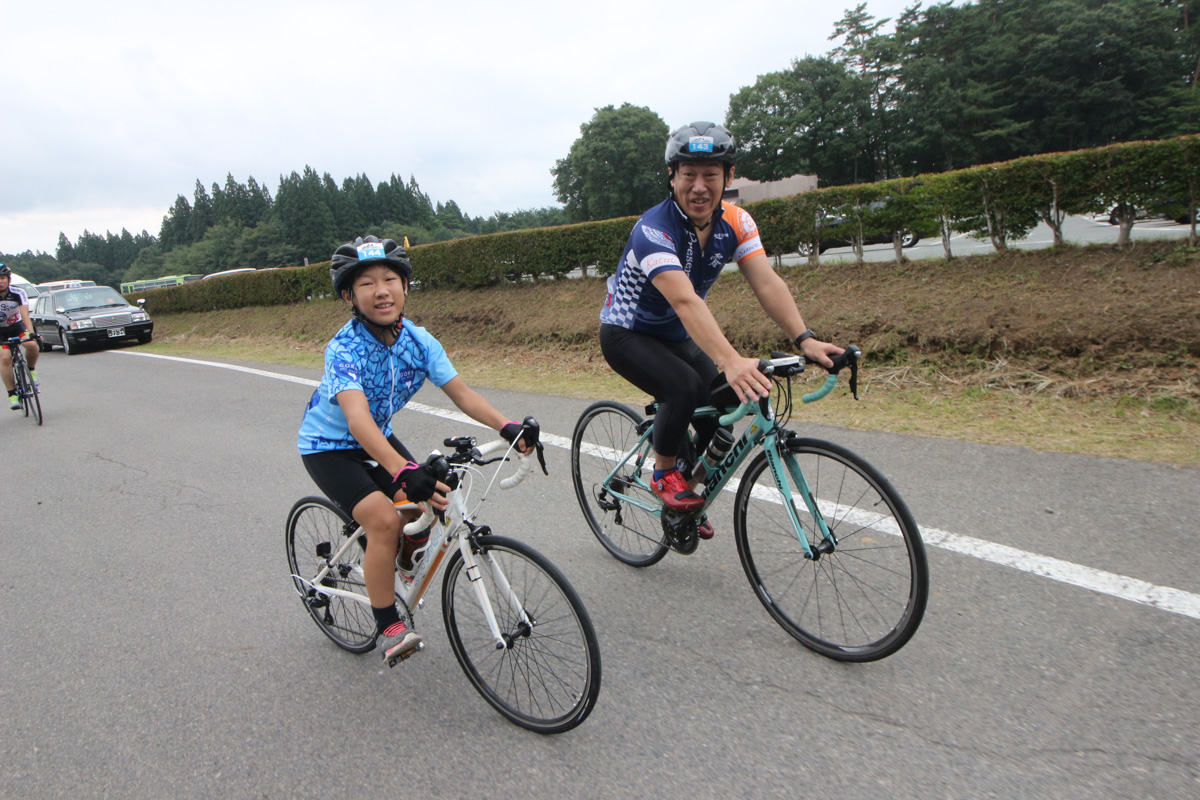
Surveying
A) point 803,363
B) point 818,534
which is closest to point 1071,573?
point 818,534

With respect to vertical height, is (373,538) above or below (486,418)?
below

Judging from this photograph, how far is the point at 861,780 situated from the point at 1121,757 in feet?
2.59

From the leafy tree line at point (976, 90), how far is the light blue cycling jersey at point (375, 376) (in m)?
55.7

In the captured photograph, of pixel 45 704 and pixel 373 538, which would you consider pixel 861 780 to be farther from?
pixel 45 704

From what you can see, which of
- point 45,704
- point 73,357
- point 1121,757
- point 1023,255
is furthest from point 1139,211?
point 73,357

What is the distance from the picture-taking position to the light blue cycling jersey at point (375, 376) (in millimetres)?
2752

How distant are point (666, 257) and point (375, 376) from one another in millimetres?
1299

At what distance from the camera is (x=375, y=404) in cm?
288

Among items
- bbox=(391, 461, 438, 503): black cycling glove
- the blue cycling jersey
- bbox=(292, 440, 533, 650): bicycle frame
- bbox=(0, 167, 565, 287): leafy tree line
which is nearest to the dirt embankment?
the blue cycling jersey

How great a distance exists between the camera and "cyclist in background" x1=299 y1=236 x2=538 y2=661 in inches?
104

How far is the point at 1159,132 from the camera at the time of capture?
5022 centimetres

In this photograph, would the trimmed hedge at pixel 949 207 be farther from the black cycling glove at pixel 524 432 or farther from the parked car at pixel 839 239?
the black cycling glove at pixel 524 432

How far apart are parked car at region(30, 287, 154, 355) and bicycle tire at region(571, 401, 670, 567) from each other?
1953cm

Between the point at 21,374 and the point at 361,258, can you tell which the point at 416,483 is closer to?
the point at 361,258
